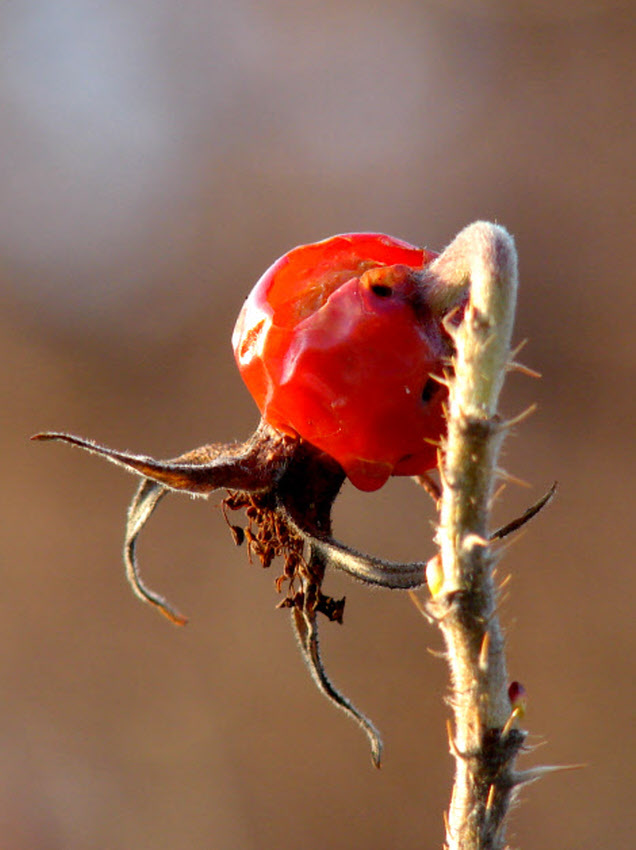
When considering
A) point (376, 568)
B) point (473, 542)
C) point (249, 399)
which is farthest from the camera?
point (249, 399)

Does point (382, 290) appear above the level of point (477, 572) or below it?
above

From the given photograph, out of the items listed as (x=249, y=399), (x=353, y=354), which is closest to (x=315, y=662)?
(x=353, y=354)

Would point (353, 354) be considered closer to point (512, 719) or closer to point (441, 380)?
point (441, 380)

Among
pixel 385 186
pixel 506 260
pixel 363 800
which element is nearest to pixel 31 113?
pixel 385 186

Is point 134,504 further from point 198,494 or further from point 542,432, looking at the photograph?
point 542,432

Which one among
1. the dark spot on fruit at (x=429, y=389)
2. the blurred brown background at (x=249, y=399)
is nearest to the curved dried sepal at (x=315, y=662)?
the dark spot on fruit at (x=429, y=389)

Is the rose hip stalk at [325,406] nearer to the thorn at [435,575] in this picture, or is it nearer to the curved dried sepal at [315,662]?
the curved dried sepal at [315,662]
